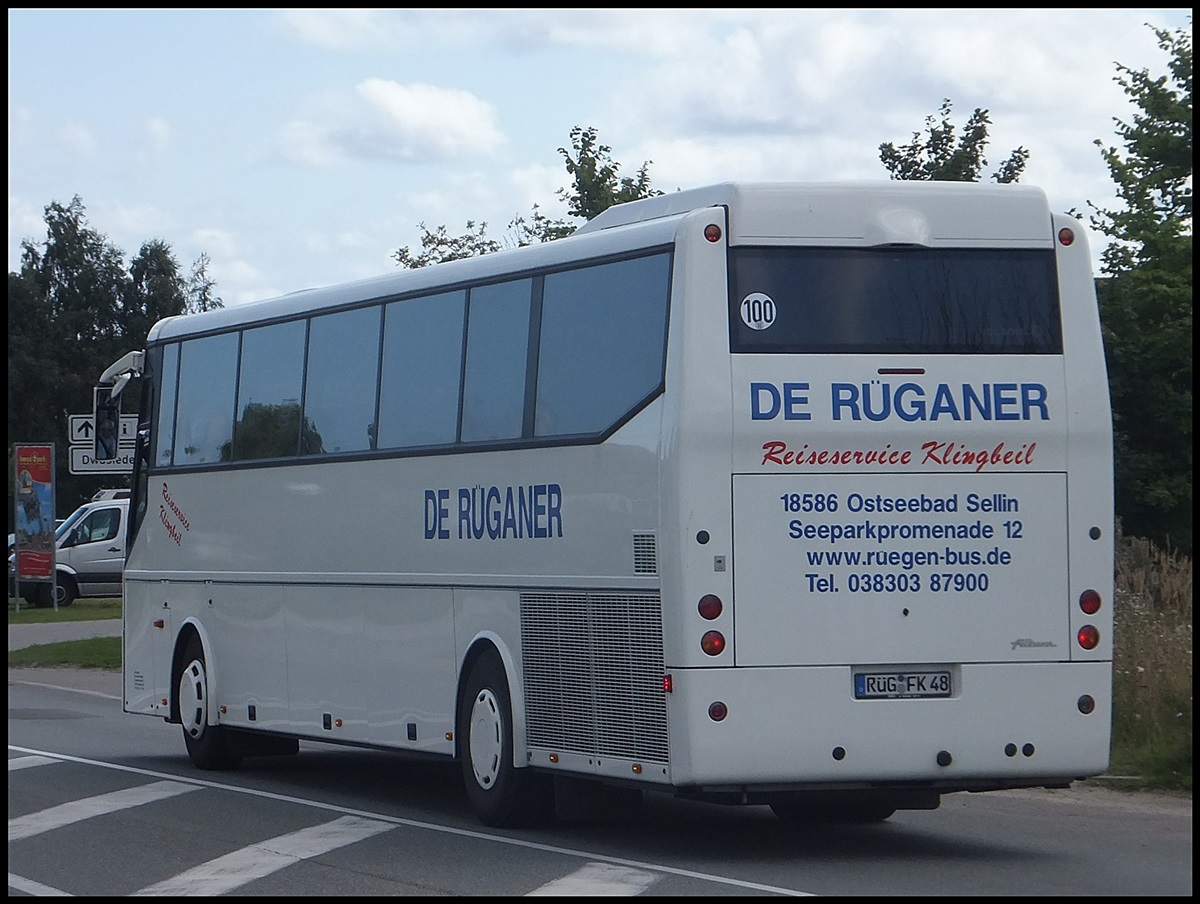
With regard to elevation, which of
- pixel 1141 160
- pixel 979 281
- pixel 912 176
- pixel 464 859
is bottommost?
pixel 464 859

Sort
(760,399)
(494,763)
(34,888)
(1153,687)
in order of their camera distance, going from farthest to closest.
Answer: (1153,687) < (494,763) < (760,399) < (34,888)

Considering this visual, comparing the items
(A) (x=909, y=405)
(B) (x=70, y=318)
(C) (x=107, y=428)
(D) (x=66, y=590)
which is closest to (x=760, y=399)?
(A) (x=909, y=405)

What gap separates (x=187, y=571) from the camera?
17844 millimetres

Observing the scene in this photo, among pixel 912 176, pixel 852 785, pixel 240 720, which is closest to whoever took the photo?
pixel 852 785

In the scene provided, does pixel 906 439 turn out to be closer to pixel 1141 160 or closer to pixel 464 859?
pixel 464 859

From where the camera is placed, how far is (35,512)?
40156 mm

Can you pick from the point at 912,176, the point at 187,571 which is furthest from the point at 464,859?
the point at 912,176

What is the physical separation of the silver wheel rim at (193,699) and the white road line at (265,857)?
4410mm

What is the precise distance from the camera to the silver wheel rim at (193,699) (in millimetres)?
17484

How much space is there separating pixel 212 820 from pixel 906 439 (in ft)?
17.3

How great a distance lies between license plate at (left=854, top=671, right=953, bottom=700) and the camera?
36.8ft

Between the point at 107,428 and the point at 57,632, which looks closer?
the point at 107,428

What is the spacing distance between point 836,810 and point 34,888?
540 cm

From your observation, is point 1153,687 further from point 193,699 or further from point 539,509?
point 193,699
